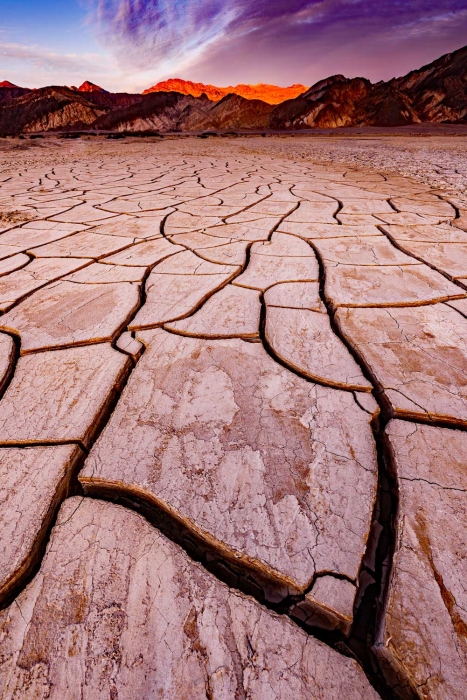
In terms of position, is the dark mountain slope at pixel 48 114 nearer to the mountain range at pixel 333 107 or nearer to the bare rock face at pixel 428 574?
the mountain range at pixel 333 107

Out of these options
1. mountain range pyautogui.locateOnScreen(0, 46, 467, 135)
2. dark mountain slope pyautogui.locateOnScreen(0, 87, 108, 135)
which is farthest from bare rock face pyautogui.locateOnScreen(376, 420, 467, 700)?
dark mountain slope pyautogui.locateOnScreen(0, 87, 108, 135)

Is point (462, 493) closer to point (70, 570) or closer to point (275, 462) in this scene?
point (275, 462)

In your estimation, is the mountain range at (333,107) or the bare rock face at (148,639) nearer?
the bare rock face at (148,639)

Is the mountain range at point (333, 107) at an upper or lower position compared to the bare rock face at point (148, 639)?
upper

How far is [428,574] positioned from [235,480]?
0.32 meters

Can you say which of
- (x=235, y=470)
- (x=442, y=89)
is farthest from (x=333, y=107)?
(x=235, y=470)

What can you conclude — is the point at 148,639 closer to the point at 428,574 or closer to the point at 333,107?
the point at 428,574

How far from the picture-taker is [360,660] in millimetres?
437

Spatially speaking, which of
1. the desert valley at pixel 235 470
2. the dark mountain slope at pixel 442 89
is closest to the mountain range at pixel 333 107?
the dark mountain slope at pixel 442 89

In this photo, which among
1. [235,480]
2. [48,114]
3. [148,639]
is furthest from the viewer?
[48,114]

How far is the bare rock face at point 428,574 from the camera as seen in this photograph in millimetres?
417

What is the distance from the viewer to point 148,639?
45 centimetres

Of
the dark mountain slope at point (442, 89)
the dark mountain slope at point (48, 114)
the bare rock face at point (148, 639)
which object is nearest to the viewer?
the bare rock face at point (148, 639)

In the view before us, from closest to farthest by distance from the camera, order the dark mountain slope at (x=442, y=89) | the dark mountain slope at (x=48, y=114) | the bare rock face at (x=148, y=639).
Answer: the bare rock face at (x=148, y=639) → the dark mountain slope at (x=442, y=89) → the dark mountain slope at (x=48, y=114)
